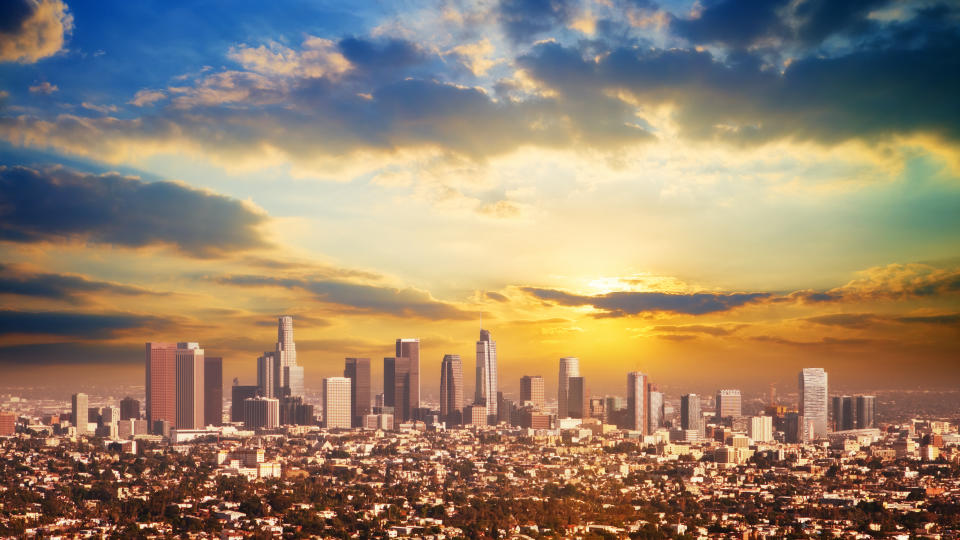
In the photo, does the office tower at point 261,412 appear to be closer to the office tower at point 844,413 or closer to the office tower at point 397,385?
the office tower at point 397,385


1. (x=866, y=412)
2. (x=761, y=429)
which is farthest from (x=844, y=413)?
(x=761, y=429)

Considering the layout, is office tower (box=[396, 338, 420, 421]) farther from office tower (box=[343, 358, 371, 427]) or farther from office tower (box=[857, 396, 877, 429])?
office tower (box=[857, 396, 877, 429])

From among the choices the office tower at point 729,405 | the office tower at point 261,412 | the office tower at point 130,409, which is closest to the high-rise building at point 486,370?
the office tower at point 261,412

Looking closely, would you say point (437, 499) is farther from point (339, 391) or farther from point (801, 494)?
point (339, 391)

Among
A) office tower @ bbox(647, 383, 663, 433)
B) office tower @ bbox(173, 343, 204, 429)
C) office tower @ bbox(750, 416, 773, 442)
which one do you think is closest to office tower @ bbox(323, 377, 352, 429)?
office tower @ bbox(173, 343, 204, 429)

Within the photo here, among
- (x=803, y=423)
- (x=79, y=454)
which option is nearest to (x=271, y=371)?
(x=79, y=454)
